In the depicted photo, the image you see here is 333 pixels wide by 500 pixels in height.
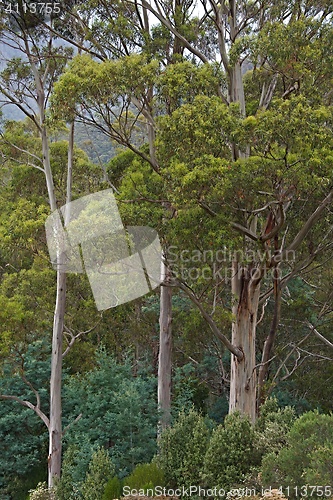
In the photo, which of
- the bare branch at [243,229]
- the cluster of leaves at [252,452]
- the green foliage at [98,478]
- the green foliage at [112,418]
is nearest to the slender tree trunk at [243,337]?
the bare branch at [243,229]

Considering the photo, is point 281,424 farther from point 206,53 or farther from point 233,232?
point 206,53

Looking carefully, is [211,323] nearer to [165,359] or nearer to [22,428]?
[165,359]

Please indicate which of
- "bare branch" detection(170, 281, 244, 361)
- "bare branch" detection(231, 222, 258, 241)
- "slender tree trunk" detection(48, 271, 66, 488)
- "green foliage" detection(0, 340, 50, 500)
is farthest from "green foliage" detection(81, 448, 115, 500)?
"green foliage" detection(0, 340, 50, 500)

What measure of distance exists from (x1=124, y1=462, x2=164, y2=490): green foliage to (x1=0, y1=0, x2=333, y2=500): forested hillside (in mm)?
17

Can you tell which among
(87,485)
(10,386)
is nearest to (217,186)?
(87,485)

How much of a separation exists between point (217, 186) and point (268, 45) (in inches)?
106

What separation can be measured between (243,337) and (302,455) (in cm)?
451

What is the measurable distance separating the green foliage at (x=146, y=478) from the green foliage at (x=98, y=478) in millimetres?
457

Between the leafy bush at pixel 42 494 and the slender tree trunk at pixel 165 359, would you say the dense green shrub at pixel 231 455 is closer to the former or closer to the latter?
the leafy bush at pixel 42 494

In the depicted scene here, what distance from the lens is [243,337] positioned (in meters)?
10.7

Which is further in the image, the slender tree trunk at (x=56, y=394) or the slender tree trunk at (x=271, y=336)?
the slender tree trunk at (x=56, y=394)

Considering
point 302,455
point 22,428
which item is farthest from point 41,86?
point 302,455

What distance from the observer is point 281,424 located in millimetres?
7781

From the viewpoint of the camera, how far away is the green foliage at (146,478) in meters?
7.71
